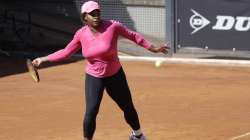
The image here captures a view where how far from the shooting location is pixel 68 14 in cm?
1952

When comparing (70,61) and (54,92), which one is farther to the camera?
(70,61)

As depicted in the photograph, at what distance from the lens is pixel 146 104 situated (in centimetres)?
1171

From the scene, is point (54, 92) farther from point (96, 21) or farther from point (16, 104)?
point (96, 21)

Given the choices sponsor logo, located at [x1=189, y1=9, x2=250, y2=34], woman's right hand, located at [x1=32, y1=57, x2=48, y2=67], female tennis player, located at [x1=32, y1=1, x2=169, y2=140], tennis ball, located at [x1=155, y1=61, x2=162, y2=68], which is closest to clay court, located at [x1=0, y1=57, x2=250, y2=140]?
tennis ball, located at [x1=155, y1=61, x2=162, y2=68]

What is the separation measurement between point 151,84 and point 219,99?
2.06 meters

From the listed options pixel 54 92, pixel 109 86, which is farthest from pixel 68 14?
pixel 109 86

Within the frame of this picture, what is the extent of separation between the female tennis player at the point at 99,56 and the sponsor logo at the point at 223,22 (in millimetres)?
8156

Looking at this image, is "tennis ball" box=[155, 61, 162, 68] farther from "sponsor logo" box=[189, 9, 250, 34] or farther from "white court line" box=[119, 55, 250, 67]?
"sponsor logo" box=[189, 9, 250, 34]

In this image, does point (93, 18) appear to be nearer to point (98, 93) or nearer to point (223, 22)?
point (98, 93)

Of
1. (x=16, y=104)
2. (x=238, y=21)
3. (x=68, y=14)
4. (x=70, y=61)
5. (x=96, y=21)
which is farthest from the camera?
(x=68, y=14)

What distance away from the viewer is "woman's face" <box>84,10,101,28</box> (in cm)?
787

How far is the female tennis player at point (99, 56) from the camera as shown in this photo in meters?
8.01

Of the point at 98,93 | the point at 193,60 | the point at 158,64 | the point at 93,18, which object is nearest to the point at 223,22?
the point at 193,60

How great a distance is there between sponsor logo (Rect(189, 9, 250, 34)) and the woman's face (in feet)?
28.3
